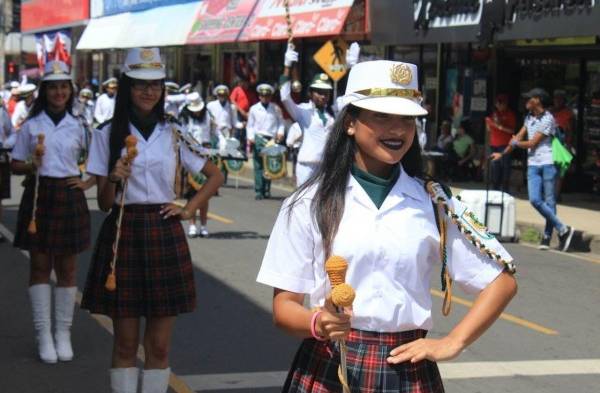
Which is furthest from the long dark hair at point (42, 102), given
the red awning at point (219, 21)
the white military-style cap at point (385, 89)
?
the red awning at point (219, 21)

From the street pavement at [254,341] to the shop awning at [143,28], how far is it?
1872cm

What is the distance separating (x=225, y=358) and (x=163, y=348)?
1837 millimetres

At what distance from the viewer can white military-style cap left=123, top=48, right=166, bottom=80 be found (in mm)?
5414

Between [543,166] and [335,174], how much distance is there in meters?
10.3

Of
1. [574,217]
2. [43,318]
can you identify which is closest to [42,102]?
[43,318]

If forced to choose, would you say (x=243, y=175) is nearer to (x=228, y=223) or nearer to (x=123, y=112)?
(x=228, y=223)

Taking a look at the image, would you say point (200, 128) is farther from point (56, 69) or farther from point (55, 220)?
point (55, 220)

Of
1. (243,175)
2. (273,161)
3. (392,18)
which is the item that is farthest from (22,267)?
(243,175)

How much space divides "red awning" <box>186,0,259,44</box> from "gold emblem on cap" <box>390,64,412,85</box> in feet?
72.4

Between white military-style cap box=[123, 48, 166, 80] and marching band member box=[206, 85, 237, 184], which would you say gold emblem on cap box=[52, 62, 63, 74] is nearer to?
white military-style cap box=[123, 48, 166, 80]

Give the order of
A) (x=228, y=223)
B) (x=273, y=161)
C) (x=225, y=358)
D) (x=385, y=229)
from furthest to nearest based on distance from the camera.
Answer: (x=273, y=161)
(x=228, y=223)
(x=225, y=358)
(x=385, y=229)

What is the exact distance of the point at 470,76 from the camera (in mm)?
20812

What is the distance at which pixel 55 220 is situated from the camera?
7.07 meters

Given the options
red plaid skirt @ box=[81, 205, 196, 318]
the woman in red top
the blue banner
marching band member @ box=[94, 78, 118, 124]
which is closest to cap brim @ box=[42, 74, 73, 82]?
red plaid skirt @ box=[81, 205, 196, 318]
